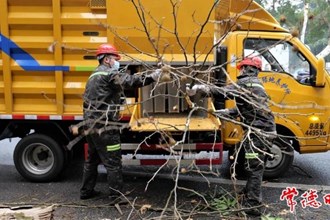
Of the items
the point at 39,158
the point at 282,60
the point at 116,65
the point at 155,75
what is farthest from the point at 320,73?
the point at 39,158

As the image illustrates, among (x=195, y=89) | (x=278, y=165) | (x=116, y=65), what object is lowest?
(x=278, y=165)

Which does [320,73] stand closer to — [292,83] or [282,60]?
[292,83]

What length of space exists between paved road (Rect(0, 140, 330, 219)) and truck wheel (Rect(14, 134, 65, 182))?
14 centimetres

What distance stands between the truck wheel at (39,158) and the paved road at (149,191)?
0.14m

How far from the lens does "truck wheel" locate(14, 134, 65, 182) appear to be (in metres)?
5.48

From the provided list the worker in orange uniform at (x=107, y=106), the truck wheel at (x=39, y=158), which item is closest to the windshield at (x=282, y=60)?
the worker in orange uniform at (x=107, y=106)

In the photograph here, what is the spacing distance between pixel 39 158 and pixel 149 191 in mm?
1579

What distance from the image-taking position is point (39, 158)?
561cm

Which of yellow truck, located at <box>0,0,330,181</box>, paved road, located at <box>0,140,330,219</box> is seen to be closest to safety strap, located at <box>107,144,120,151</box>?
yellow truck, located at <box>0,0,330,181</box>

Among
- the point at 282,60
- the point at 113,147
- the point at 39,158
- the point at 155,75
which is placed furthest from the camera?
the point at 39,158

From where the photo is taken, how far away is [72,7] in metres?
5.24

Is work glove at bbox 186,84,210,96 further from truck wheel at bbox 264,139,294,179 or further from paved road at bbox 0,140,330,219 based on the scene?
truck wheel at bbox 264,139,294,179

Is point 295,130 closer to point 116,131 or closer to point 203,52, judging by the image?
point 203,52

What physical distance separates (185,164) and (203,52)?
4.35 feet
